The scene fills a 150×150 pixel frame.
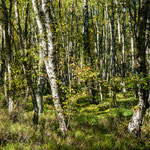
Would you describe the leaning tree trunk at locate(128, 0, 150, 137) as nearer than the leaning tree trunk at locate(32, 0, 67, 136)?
No

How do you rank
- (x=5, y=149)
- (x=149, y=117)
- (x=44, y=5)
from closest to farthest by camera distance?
(x=5, y=149)
(x=44, y=5)
(x=149, y=117)

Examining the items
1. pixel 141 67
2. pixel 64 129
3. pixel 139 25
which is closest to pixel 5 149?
pixel 64 129

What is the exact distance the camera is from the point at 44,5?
4.53 m

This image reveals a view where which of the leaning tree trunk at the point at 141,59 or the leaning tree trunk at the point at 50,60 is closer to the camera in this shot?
the leaning tree trunk at the point at 50,60

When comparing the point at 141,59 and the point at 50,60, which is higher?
the point at 50,60

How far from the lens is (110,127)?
6012 millimetres

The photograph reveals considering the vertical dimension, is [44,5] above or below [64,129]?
above

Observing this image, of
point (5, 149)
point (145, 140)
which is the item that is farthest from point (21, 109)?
point (145, 140)

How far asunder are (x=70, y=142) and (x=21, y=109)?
2.96 meters

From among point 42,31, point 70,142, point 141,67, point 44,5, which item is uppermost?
point 44,5

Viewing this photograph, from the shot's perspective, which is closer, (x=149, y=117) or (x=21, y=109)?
(x=21, y=109)

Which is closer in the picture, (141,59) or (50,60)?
(50,60)

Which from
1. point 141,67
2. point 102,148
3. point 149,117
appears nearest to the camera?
point 102,148

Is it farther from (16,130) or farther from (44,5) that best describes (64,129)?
(44,5)
